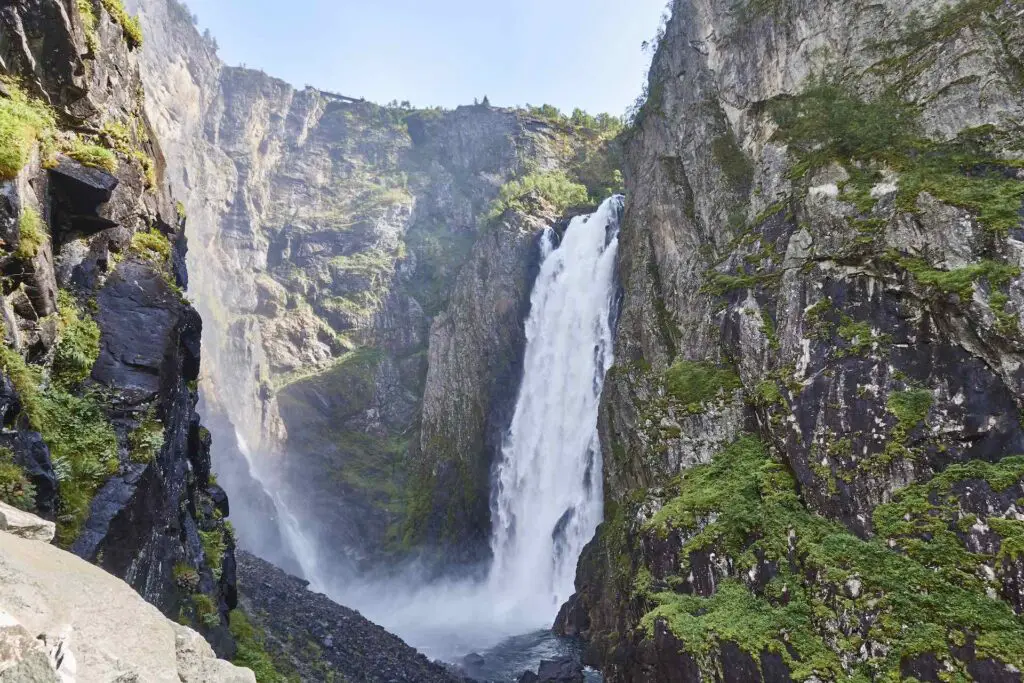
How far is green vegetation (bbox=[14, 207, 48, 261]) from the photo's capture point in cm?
889

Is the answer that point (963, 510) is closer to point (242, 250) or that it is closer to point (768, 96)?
point (768, 96)

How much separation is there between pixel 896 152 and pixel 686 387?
8.44m

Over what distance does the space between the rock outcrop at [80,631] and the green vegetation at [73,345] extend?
Answer: 6.52 m

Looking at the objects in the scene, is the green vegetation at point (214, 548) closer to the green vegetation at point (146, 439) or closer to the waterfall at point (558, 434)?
the green vegetation at point (146, 439)

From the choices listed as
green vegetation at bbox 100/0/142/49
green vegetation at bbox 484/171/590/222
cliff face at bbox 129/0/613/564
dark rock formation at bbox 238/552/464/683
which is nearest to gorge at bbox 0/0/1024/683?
dark rock formation at bbox 238/552/464/683

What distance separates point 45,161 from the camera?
33.9 feet

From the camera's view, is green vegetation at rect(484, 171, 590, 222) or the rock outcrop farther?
green vegetation at rect(484, 171, 590, 222)

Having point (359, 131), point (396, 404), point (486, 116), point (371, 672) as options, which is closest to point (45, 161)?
point (371, 672)

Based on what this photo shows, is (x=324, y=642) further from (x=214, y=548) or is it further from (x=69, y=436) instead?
(x=69, y=436)

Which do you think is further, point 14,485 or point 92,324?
point 92,324

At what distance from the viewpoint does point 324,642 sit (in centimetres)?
1784

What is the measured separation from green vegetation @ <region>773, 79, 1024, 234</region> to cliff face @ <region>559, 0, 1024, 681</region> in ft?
0.20

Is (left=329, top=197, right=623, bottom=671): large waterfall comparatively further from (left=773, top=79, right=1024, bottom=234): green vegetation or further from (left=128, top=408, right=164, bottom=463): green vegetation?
(left=128, top=408, right=164, bottom=463): green vegetation

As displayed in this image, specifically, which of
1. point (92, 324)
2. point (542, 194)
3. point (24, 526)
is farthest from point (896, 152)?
point (542, 194)
